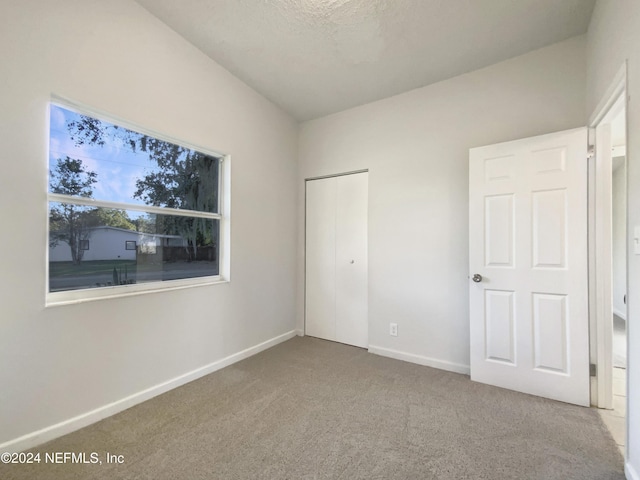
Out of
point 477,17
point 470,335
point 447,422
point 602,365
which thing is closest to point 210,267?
point 447,422

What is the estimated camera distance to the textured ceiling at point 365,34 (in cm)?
195

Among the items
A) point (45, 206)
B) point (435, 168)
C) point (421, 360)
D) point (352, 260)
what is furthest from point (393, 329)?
point (45, 206)

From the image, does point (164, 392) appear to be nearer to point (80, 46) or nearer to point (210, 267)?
point (210, 267)

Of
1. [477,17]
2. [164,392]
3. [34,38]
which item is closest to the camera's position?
[34,38]

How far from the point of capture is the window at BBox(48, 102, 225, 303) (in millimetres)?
1794

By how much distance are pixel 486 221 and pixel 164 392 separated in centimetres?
299

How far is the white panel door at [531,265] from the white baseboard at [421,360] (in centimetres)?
21

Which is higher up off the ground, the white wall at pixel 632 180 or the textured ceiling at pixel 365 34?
the textured ceiling at pixel 365 34

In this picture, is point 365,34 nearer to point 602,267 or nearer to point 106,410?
point 602,267

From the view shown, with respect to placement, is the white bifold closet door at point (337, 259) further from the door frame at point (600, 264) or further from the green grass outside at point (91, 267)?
the green grass outside at point (91, 267)

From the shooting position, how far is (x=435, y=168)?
279cm

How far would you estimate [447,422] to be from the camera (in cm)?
185

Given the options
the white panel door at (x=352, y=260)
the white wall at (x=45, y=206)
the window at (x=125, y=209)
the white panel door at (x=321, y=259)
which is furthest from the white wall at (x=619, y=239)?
the window at (x=125, y=209)

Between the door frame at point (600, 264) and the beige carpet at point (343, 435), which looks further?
the door frame at point (600, 264)
